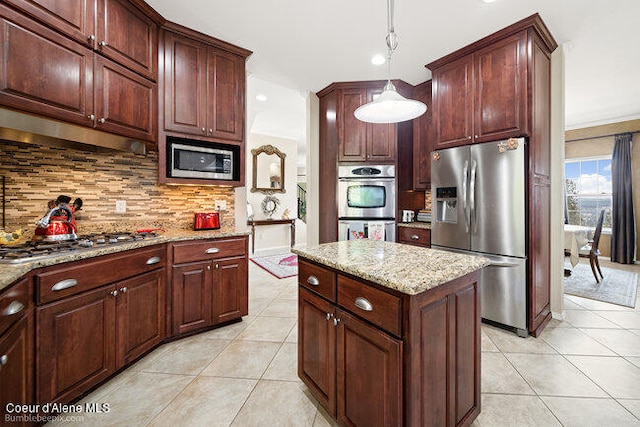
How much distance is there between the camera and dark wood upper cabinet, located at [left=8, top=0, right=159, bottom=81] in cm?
152

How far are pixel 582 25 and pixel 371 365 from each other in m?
3.30

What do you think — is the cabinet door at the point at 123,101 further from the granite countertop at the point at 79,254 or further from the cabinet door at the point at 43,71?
the granite countertop at the point at 79,254

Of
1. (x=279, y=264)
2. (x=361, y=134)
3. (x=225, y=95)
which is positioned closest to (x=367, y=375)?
(x=225, y=95)

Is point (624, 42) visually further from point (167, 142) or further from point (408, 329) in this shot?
point (167, 142)

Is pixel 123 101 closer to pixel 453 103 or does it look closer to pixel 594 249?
pixel 453 103

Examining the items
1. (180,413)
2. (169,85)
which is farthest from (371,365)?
(169,85)

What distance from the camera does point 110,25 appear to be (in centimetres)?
182

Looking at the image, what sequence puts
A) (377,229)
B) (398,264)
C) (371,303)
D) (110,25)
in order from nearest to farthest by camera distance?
1. (371,303)
2. (398,264)
3. (110,25)
4. (377,229)

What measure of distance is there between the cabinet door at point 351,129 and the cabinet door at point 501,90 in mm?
1254

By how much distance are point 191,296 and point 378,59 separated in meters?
2.96

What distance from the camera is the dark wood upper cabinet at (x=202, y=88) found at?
2.26m

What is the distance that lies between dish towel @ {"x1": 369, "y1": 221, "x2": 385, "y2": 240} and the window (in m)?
5.06

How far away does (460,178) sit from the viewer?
2555 millimetres

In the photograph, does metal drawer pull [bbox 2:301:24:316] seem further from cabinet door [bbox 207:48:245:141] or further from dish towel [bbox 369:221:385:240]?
dish towel [bbox 369:221:385:240]
